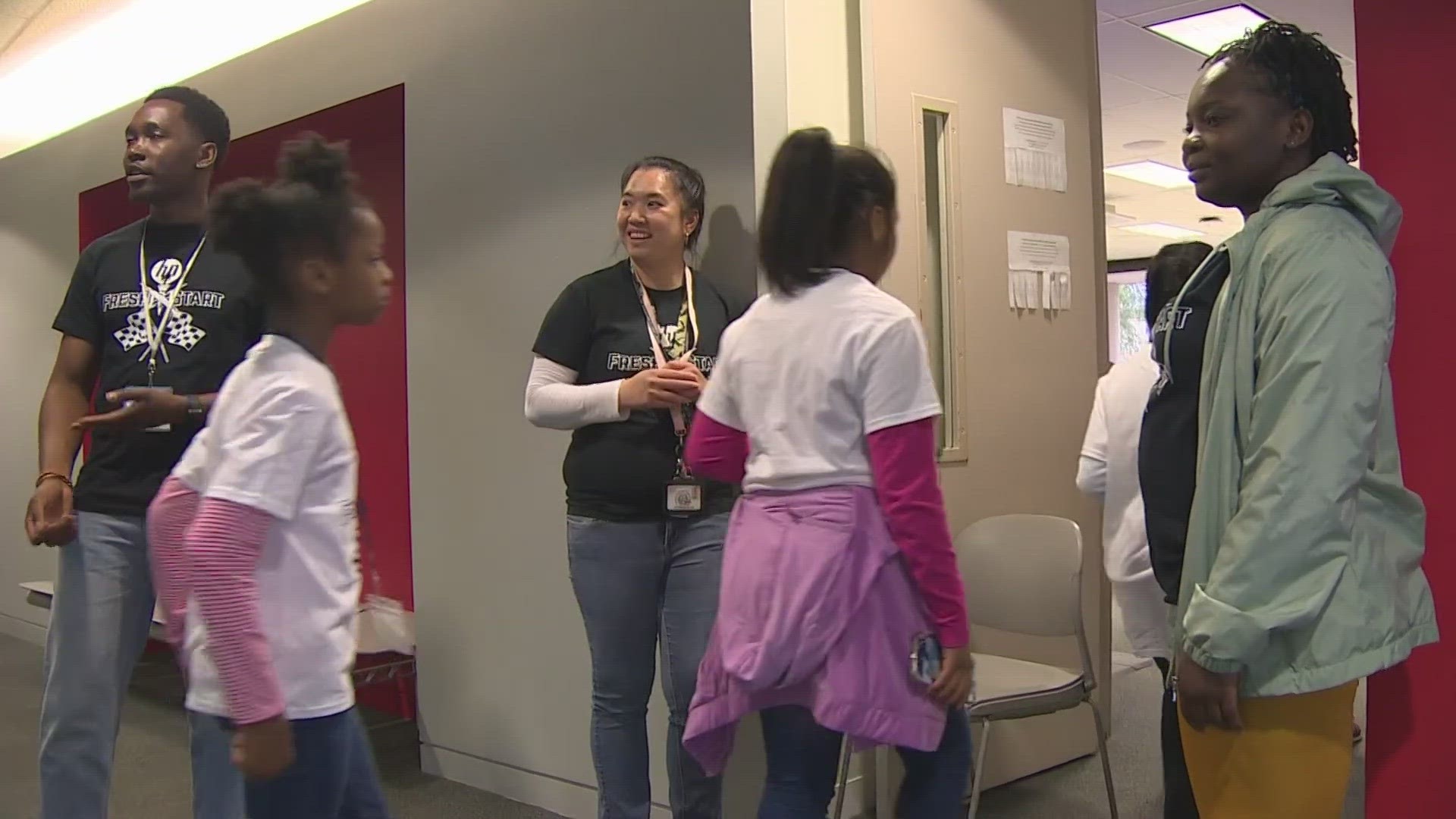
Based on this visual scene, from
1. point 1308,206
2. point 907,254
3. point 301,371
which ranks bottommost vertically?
point 301,371

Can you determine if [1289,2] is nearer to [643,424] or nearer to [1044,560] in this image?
[1044,560]

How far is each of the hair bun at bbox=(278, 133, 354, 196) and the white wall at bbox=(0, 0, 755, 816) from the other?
50.7 inches

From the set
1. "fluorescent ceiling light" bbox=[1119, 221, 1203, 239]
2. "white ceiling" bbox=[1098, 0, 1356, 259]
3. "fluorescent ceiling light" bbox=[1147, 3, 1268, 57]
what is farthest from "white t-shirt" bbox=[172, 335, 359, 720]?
"fluorescent ceiling light" bbox=[1119, 221, 1203, 239]

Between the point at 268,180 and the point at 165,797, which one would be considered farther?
the point at 165,797

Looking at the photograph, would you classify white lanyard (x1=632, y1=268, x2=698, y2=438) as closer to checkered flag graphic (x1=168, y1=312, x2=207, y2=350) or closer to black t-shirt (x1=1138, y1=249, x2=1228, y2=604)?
checkered flag graphic (x1=168, y1=312, x2=207, y2=350)

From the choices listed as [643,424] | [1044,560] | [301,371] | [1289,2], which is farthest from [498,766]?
[1289,2]

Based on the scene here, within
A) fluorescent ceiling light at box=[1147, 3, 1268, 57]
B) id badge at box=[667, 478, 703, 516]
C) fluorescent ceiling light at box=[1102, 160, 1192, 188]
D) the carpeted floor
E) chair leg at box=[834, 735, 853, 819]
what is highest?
fluorescent ceiling light at box=[1102, 160, 1192, 188]

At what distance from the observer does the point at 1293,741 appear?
4.10 feet

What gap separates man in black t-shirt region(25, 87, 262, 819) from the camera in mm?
1942

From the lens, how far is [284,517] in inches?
49.0

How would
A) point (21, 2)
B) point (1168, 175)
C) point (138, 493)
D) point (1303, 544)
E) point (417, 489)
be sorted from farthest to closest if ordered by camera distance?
point (1168, 175)
point (21, 2)
point (417, 489)
point (138, 493)
point (1303, 544)

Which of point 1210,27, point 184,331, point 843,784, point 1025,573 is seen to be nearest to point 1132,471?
point 1025,573

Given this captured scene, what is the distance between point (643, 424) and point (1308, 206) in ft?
4.36

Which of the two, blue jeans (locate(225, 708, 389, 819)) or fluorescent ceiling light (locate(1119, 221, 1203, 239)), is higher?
fluorescent ceiling light (locate(1119, 221, 1203, 239))
